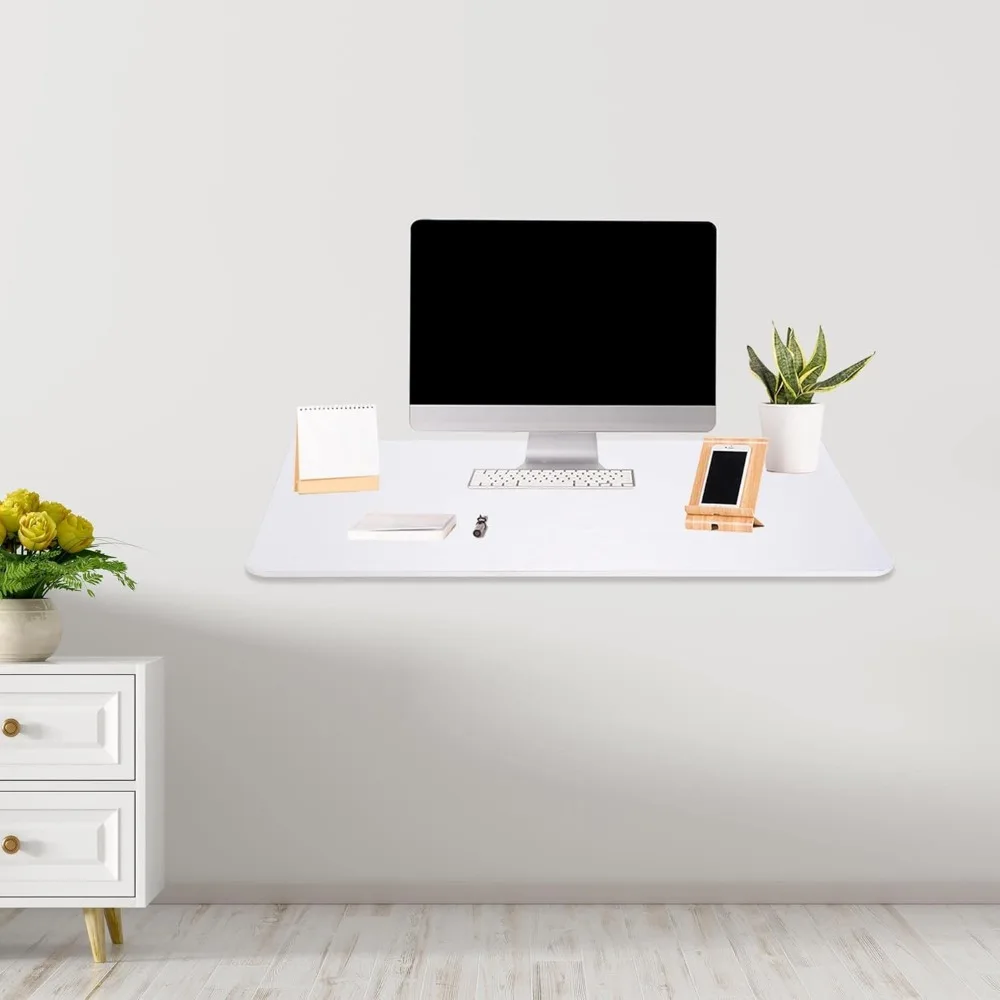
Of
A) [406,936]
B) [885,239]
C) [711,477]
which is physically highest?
[885,239]

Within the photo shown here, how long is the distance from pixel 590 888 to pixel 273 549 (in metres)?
1.18

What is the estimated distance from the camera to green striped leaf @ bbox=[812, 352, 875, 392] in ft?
9.44

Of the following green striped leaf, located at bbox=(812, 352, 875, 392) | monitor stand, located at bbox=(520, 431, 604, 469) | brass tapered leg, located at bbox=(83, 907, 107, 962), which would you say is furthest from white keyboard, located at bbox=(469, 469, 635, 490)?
brass tapered leg, located at bbox=(83, 907, 107, 962)

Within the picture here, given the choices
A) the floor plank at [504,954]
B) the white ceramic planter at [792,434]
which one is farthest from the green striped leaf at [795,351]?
the floor plank at [504,954]

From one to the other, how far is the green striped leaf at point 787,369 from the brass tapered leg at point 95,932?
2020 mm

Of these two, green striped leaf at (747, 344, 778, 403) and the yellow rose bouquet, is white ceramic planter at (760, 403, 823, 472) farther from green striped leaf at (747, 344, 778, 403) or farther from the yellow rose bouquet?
the yellow rose bouquet

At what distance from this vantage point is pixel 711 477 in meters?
2.75

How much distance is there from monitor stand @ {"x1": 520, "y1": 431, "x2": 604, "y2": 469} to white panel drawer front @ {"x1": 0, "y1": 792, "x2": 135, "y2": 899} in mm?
1279

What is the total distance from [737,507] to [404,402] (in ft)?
2.94

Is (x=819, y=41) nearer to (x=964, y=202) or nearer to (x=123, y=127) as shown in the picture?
(x=964, y=202)

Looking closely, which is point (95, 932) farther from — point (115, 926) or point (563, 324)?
point (563, 324)

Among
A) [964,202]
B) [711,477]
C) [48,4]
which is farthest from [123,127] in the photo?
[964,202]


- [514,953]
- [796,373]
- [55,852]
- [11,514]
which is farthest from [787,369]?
[55,852]

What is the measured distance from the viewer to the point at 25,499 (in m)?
2.71
